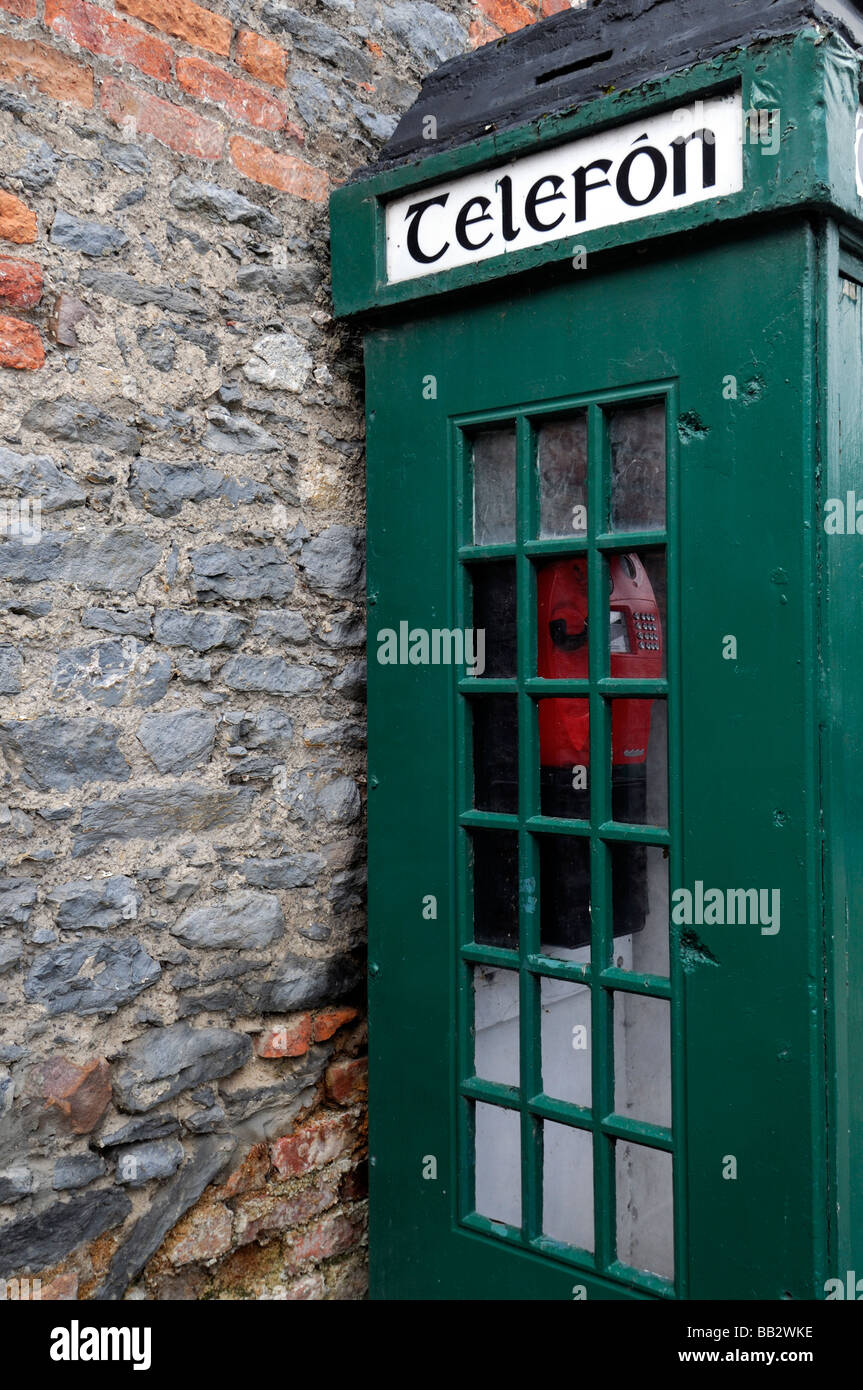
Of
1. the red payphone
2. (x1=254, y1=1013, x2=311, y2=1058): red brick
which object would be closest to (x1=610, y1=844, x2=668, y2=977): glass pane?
the red payphone

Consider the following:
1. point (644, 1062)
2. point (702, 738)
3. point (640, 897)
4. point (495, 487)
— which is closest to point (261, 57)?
point (495, 487)

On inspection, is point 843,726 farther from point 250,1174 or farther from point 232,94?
point 232,94

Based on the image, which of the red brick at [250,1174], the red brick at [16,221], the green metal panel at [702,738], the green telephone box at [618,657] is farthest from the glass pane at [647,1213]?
the red brick at [16,221]

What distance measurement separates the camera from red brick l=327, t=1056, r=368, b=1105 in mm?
2527

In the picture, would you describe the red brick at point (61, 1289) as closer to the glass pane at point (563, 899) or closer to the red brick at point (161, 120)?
the glass pane at point (563, 899)

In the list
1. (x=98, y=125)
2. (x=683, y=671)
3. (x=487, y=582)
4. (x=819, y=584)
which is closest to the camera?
(x=819, y=584)

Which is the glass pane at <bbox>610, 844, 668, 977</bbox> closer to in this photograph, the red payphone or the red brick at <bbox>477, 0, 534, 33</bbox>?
the red payphone

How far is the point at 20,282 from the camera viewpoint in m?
2.04

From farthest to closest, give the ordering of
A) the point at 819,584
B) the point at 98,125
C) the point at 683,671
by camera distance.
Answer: the point at 98,125 → the point at 683,671 → the point at 819,584

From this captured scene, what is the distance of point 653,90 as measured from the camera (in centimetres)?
195

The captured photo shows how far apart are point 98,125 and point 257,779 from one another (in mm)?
1346

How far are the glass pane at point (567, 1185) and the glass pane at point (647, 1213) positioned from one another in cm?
9
